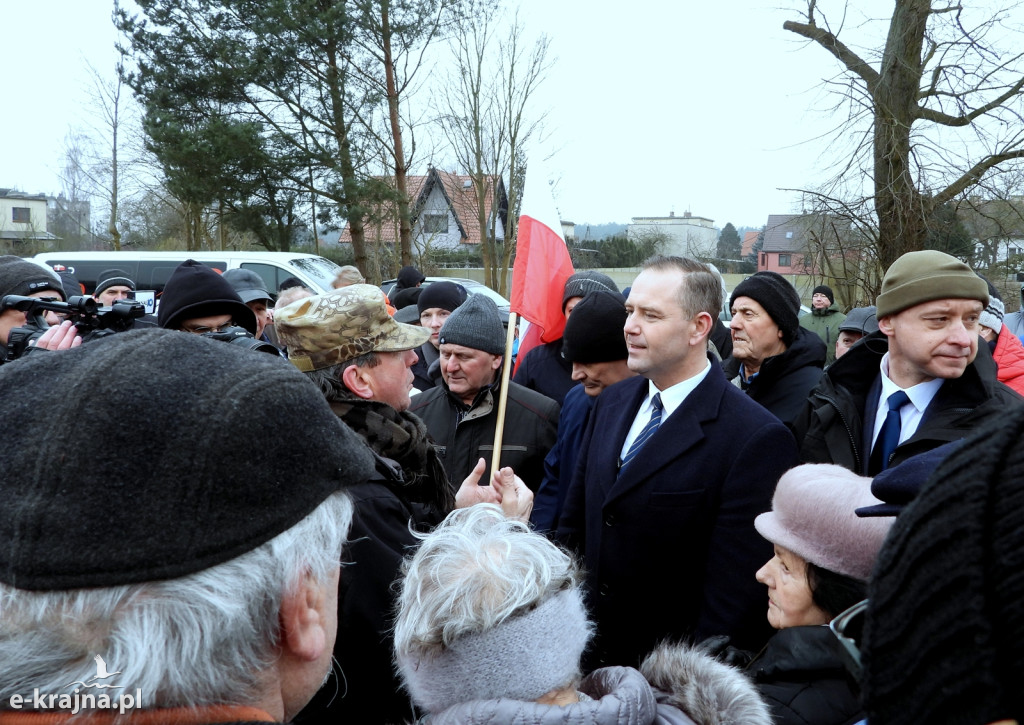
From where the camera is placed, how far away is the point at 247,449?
1.01 meters

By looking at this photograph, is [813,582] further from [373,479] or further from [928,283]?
[928,283]

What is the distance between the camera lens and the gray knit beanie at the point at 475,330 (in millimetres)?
3850

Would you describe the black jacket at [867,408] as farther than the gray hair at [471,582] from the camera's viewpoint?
Yes

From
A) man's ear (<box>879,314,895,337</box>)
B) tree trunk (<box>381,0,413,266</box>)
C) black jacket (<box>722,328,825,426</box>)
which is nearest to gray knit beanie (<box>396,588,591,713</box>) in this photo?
man's ear (<box>879,314,895,337</box>)

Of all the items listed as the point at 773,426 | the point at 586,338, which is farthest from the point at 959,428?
the point at 586,338

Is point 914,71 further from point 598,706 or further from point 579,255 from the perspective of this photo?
point 579,255

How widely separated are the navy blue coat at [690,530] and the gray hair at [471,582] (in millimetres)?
1071

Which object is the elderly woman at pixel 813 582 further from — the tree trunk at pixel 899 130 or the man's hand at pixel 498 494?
the tree trunk at pixel 899 130

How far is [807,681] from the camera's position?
5.84ft

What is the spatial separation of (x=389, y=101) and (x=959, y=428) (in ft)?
66.4

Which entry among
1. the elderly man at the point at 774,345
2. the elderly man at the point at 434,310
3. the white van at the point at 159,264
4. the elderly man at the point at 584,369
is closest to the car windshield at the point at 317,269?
the white van at the point at 159,264

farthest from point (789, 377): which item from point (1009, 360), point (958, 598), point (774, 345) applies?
point (958, 598)

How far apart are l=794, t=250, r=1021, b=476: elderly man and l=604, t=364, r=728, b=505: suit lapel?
630 mm

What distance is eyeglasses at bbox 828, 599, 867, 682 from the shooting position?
1051mm
